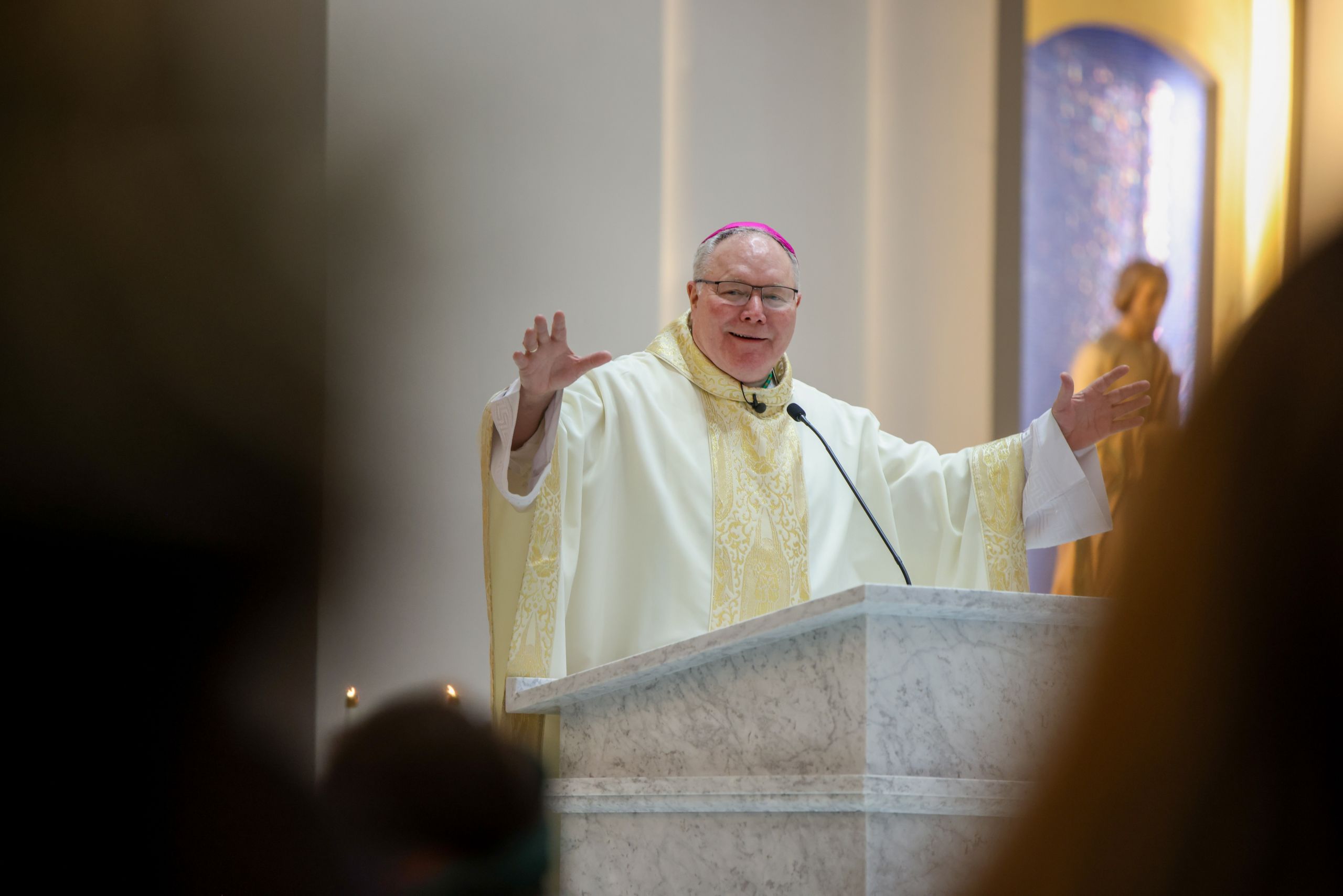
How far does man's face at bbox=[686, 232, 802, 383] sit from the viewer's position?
4.21 m

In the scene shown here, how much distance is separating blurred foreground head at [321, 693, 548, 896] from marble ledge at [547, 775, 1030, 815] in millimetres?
1414

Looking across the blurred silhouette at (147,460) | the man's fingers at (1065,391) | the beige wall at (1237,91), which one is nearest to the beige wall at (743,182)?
the beige wall at (1237,91)

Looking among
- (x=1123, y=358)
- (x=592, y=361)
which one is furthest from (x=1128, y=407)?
(x=1123, y=358)

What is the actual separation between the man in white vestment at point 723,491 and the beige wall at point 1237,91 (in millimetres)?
3269

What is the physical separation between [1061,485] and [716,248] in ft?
4.04

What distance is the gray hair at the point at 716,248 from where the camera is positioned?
14.2 ft

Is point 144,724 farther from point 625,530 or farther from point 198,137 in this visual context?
point 625,530

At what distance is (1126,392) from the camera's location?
146 inches

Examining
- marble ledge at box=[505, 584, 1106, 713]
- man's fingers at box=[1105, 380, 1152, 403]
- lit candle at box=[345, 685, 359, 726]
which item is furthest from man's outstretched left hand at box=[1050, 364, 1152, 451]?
lit candle at box=[345, 685, 359, 726]

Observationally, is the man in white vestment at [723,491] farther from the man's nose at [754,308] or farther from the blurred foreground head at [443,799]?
the blurred foreground head at [443,799]

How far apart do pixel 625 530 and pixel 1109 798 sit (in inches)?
134

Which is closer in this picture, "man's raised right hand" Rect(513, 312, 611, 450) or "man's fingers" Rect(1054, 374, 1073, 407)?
"man's raised right hand" Rect(513, 312, 611, 450)

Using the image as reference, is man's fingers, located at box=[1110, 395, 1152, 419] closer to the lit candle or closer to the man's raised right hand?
the man's raised right hand

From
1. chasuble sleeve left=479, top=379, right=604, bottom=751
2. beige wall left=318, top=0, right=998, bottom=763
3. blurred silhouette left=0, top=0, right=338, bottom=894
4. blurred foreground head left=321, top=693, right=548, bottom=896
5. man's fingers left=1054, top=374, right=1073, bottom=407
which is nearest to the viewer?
blurred silhouette left=0, top=0, right=338, bottom=894
